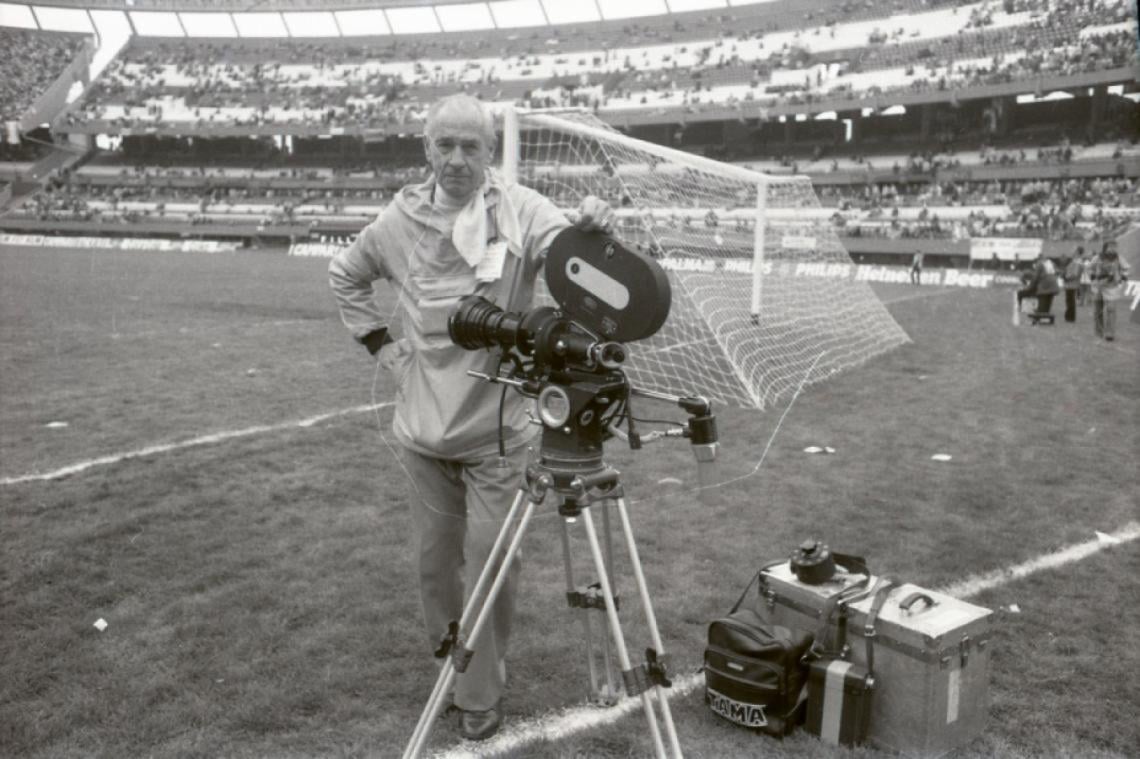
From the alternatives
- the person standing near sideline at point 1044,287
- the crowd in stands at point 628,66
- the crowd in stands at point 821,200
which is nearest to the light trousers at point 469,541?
the crowd in stands at point 821,200

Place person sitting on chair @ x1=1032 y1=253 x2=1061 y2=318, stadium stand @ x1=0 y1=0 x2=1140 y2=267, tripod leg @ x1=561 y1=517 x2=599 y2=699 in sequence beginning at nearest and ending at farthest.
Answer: tripod leg @ x1=561 y1=517 x2=599 y2=699, person sitting on chair @ x1=1032 y1=253 x2=1061 y2=318, stadium stand @ x1=0 y1=0 x2=1140 y2=267

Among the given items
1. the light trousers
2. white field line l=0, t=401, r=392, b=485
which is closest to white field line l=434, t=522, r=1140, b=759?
the light trousers

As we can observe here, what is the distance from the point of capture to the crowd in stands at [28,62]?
69.9 feet

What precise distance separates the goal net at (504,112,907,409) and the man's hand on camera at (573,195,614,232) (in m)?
4.02

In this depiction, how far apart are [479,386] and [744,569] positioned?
92.7 inches

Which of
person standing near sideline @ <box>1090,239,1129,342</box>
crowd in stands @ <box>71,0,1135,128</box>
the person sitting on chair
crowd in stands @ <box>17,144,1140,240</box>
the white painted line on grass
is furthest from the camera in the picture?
crowd in stands @ <box>71,0,1135,128</box>

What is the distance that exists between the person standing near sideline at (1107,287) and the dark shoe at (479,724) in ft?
45.9

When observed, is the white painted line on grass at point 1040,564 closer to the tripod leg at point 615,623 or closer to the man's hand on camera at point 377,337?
the tripod leg at point 615,623

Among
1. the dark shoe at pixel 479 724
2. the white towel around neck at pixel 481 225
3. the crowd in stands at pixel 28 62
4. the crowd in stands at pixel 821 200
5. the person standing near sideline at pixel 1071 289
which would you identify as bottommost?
the dark shoe at pixel 479 724

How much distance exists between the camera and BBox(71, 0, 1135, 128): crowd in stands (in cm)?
4109

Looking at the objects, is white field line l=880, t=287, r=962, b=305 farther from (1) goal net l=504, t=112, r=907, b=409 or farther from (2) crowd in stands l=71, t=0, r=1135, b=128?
(2) crowd in stands l=71, t=0, r=1135, b=128

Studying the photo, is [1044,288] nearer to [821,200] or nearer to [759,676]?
[759,676]

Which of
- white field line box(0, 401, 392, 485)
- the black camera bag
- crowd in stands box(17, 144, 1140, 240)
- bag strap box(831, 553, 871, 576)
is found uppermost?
crowd in stands box(17, 144, 1140, 240)

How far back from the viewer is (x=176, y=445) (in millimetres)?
7785
